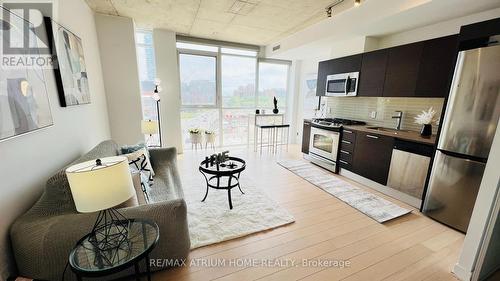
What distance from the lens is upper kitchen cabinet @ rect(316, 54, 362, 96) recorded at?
356 centimetres

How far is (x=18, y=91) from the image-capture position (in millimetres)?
1324

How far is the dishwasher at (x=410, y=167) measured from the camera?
99.0 inches

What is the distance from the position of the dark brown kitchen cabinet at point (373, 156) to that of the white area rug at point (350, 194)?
0.31 metres

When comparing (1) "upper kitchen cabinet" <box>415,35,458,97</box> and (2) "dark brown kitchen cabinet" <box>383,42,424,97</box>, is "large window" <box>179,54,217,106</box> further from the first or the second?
(1) "upper kitchen cabinet" <box>415,35,458,97</box>

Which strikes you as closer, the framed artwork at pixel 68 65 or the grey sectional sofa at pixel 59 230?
the grey sectional sofa at pixel 59 230

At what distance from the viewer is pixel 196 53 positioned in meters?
4.85

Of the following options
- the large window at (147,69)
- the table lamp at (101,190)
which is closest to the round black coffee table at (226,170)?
the table lamp at (101,190)

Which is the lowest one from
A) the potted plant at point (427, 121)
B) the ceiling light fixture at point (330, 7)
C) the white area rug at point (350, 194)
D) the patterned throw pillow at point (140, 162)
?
the white area rug at point (350, 194)

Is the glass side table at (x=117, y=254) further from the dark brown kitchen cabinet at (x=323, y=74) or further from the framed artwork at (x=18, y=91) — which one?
the dark brown kitchen cabinet at (x=323, y=74)

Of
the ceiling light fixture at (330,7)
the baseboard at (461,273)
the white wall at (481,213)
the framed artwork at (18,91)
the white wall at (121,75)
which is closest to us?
the framed artwork at (18,91)

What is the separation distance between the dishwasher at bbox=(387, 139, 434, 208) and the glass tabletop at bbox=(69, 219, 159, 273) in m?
3.05

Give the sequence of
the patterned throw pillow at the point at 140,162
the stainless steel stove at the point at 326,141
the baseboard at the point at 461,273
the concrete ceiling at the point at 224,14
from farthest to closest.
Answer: the stainless steel stove at the point at 326,141, the concrete ceiling at the point at 224,14, the patterned throw pillow at the point at 140,162, the baseboard at the point at 461,273

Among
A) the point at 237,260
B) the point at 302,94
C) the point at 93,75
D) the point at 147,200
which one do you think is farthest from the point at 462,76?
the point at 93,75

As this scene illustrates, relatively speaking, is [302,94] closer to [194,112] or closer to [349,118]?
[349,118]
